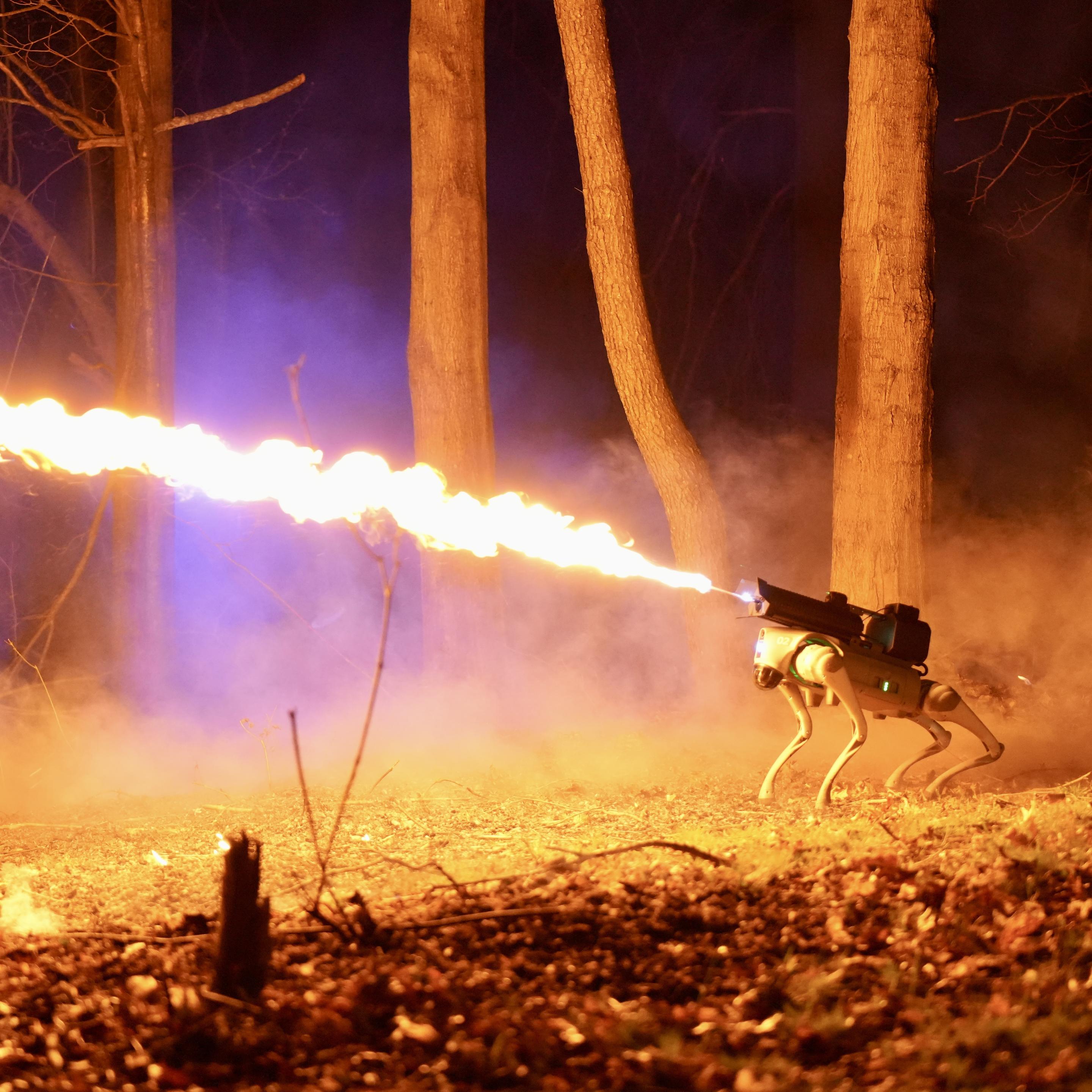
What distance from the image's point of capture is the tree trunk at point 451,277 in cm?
1206

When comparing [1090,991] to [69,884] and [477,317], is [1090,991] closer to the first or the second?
[69,884]

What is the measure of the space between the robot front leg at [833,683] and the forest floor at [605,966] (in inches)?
26.8

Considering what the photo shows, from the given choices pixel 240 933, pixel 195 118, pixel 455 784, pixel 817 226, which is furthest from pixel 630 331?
pixel 817 226

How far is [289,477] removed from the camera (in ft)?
24.4

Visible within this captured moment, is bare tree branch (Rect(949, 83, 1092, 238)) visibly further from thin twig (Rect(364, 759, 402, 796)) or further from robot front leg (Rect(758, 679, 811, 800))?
thin twig (Rect(364, 759, 402, 796))

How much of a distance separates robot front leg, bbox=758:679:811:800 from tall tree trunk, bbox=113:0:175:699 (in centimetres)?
783

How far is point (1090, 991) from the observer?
4.59m

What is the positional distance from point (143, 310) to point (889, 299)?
Result: 27.3 ft

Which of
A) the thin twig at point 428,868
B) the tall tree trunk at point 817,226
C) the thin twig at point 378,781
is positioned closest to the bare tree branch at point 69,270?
the thin twig at point 378,781

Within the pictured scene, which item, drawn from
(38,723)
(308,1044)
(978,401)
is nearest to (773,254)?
(978,401)

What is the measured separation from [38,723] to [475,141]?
8.23 meters

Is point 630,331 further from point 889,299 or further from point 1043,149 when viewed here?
point 1043,149

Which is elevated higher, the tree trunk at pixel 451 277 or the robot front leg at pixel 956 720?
the tree trunk at pixel 451 277

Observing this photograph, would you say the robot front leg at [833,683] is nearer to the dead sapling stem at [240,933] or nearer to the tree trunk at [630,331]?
the tree trunk at [630,331]
